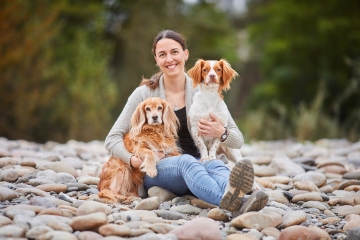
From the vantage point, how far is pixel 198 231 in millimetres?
2252

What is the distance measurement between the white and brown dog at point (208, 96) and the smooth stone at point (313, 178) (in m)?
1.24

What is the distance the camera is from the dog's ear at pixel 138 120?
3295mm

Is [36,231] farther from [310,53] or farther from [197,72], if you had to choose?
[310,53]

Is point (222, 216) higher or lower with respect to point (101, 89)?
lower

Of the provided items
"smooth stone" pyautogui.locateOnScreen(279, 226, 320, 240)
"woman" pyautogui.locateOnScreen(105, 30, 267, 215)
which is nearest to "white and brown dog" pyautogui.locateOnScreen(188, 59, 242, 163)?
"woman" pyautogui.locateOnScreen(105, 30, 267, 215)

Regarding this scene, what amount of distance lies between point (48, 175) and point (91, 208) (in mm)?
1216

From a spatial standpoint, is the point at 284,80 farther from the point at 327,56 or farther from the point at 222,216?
the point at 222,216

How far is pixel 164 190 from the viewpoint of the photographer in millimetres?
3217

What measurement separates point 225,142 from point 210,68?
2.44ft

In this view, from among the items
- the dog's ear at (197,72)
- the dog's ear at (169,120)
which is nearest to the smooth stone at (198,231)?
the dog's ear at (169,120)

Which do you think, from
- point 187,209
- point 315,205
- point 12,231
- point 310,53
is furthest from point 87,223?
point 310,53

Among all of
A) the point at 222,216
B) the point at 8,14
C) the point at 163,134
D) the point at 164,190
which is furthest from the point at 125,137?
the point at 8,14

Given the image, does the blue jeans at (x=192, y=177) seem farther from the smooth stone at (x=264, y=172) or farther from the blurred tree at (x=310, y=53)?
the blurred tree at (x=310, y=53)

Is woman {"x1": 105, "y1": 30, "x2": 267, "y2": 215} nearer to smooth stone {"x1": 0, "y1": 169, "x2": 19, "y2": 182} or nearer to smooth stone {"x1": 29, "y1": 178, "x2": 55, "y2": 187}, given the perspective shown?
smooth stone {"x1": 29, "y1": 178, "x2": 55, "y2": 187}
